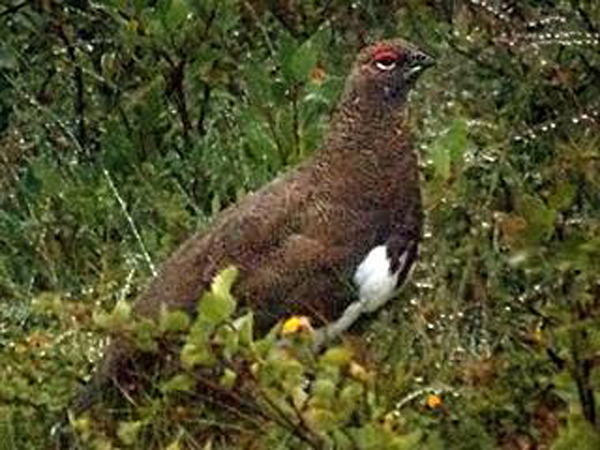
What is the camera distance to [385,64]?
6.07 m

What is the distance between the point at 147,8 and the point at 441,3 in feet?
4.11

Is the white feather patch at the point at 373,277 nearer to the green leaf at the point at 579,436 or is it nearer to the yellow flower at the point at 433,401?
the yellow flower at the point at 433,401

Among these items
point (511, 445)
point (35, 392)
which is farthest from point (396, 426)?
point (35, 392)

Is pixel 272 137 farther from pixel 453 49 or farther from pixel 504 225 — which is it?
pixel 504 225

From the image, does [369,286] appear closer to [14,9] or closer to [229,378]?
[229,378]

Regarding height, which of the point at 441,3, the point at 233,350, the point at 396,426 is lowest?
the point at 441,3

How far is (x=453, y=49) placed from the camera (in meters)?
6.98

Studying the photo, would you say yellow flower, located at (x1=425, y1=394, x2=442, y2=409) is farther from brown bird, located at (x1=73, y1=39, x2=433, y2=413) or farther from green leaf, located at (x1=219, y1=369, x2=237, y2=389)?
green leaf, located at (x1=219, y1=369, x2=237, y2=389)

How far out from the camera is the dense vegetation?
4.26 metres

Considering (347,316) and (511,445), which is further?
(347,316)

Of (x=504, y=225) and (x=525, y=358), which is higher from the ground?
(x=504, y=225)

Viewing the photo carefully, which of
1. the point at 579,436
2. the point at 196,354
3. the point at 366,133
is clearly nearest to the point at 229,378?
the point at 196,354

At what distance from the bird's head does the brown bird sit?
0.14 metres

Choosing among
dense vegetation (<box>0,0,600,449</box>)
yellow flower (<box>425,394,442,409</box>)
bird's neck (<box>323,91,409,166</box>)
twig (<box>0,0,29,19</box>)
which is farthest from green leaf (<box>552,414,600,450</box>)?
twig (<box>0,0,29,19</box>)
